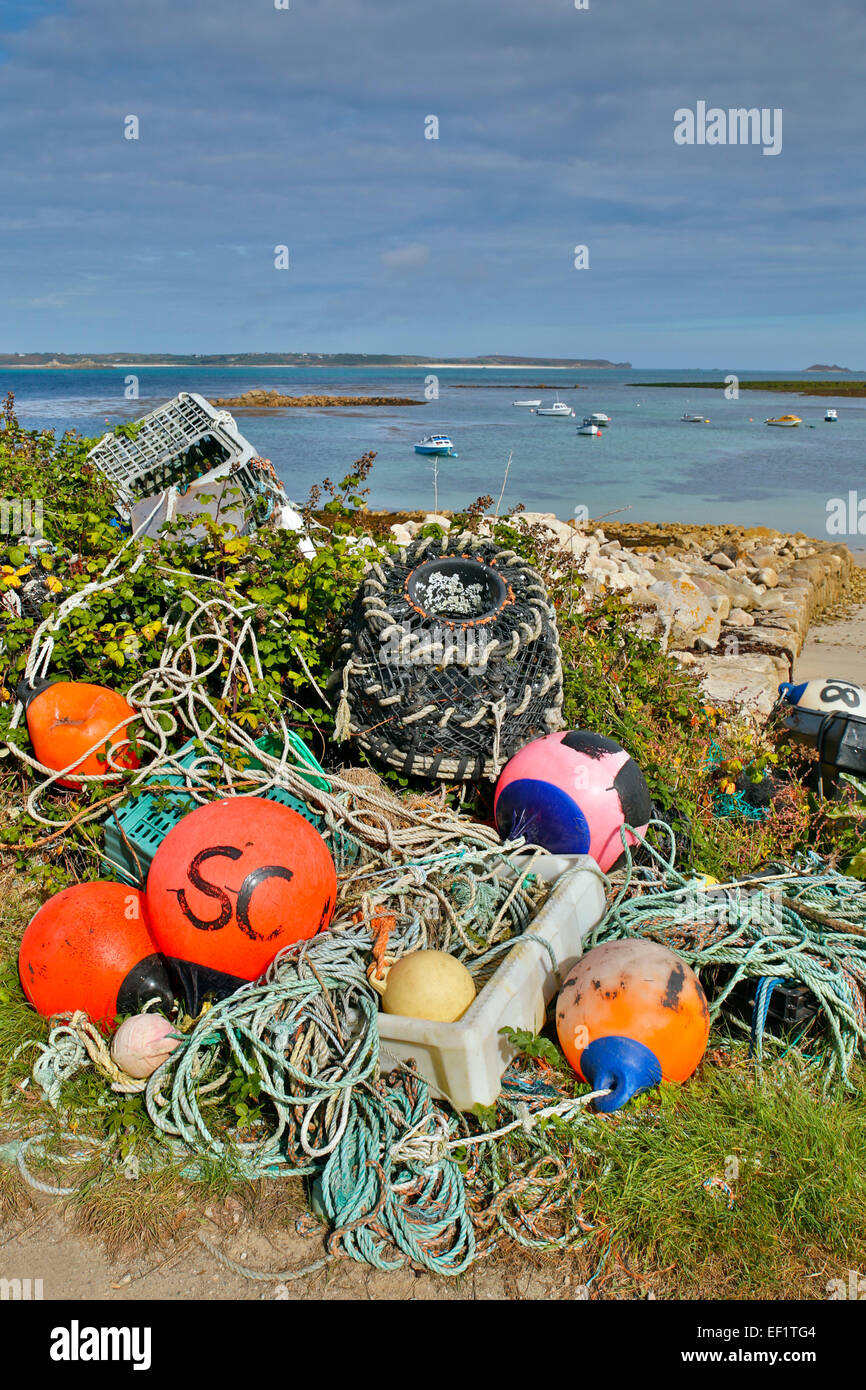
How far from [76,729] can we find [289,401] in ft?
243

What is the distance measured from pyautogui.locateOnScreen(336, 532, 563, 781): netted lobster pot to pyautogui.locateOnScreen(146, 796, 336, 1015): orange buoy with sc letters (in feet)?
3.73

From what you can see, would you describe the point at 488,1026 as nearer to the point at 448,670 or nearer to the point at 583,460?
the point at 448,670

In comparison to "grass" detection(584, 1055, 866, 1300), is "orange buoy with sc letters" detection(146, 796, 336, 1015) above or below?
above

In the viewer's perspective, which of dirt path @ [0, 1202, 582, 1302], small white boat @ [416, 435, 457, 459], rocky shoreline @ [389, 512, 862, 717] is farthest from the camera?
small white boat @ [416, 435, 457, 459]

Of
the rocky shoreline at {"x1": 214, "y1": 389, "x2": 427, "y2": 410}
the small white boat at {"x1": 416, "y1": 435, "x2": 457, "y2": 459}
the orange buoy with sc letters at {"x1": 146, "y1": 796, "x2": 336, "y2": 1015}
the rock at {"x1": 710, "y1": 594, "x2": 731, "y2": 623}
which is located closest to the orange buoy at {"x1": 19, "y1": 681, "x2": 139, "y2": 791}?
the orange buoy with sc letters at {"x1": 146, "y1": 796, "x2": 336, "y2": 1015}

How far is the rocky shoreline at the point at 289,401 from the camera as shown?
6660 cm

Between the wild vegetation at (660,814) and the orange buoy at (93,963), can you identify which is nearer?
the wild vegetation at (660,814)

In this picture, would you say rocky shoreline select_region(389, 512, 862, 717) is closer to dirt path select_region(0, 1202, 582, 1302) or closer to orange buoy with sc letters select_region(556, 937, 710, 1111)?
orange buoy with sc letters select_region(556, 937, 710, 1111)

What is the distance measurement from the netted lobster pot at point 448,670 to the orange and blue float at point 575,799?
264 millimetres

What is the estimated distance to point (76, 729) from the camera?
4062mm

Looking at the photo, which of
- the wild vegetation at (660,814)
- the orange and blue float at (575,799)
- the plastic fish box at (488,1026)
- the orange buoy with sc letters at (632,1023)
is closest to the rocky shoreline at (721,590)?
the wild vegetation at (660,814)

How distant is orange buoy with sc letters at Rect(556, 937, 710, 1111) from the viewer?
9.52 ft

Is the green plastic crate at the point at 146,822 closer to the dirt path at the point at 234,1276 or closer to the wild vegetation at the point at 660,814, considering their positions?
the wild vegetation at the point at 660,814

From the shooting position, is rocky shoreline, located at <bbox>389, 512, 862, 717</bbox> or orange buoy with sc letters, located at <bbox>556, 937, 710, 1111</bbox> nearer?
orange buoy with sc letters, located at <bbox>556, 937, 710, 1111</bbox>
